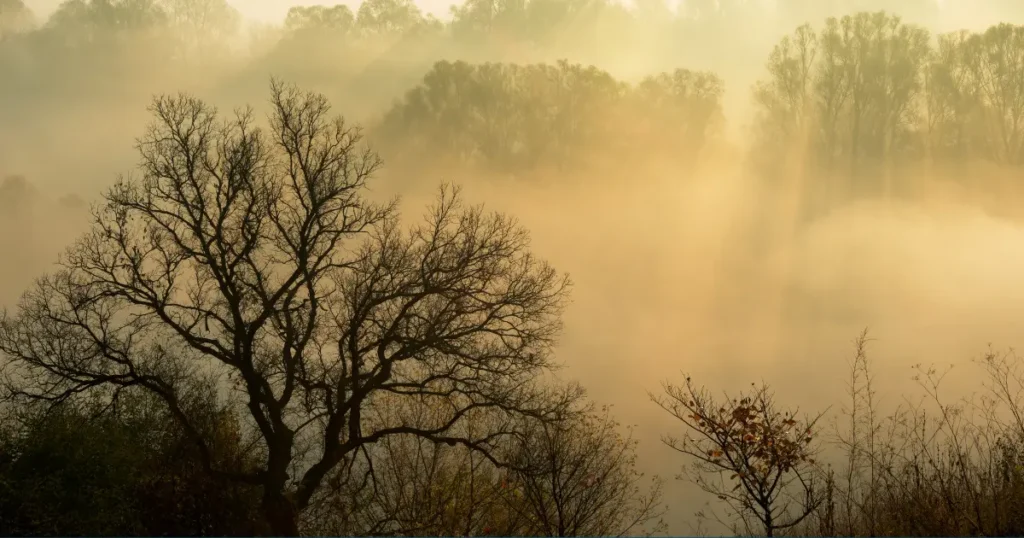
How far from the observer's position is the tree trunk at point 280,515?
15828 mm

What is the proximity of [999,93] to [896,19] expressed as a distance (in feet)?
16.0

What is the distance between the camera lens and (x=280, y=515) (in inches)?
629

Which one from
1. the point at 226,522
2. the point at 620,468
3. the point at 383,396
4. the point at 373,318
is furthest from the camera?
the point at 383,396

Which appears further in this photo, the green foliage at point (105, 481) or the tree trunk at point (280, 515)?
the tree trunk at point (280, 515)

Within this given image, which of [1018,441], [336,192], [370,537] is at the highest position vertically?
[336,192]

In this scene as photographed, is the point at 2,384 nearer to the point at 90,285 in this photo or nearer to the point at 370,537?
the point at 90,285

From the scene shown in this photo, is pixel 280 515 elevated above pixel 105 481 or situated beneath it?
situated beneath

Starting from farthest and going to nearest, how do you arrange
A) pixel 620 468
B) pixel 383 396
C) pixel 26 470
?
1. pixel 383 396
2. pixel 620 468
3. pixel 26 470

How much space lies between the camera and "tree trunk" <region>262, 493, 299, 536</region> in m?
15.8

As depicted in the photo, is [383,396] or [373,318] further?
[383,396]

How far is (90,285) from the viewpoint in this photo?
16.4 meters

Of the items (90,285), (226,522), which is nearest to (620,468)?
(226,522)

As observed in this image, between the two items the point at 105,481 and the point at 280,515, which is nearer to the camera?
the point at 105,481

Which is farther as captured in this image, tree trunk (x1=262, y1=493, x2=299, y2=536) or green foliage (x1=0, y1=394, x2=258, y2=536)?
tree trunk (x1=262, y1=493, x2=299, y2=536)
